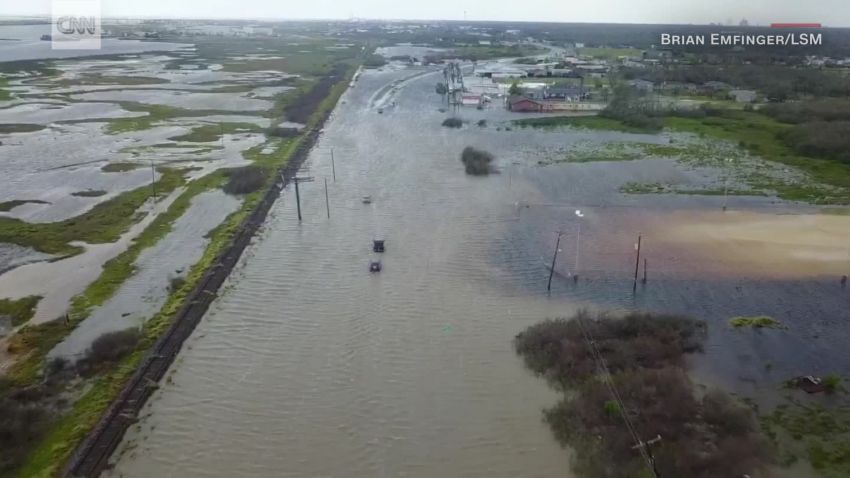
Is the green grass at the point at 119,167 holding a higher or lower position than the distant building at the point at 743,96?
lower

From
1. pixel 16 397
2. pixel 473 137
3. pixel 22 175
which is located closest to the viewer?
pixel 16 397

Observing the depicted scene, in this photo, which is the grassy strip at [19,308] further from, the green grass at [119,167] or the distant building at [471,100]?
the distant building at [471,100]

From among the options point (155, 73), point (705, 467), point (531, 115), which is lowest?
point (705, 467)

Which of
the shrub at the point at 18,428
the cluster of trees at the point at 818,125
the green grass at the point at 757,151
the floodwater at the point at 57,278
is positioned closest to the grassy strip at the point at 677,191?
the green grass at the point at 757,151

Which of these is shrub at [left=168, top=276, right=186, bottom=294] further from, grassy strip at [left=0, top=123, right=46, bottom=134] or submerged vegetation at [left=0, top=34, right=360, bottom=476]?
grassy strip at [left=0, top=123, right=46, bottom=134]

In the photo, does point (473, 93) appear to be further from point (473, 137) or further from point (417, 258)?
point (417, 258)

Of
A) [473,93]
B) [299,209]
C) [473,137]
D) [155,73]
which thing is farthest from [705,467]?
[155,73]
